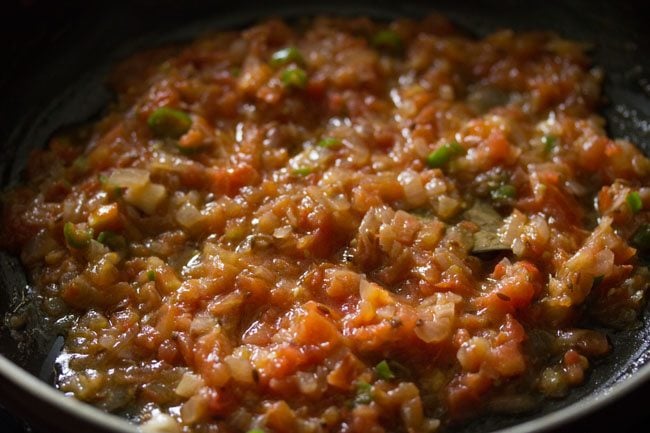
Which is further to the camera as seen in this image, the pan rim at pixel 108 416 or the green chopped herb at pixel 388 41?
the green chopped herb at pixel 388 41

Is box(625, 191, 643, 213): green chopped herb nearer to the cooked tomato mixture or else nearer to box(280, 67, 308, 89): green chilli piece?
the cooked tomato mixture

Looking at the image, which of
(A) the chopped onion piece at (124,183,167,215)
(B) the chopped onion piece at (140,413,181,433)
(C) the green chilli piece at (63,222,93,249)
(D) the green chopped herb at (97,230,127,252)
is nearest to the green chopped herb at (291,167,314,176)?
(A) the chopped onion piece at (124,183,167,215)

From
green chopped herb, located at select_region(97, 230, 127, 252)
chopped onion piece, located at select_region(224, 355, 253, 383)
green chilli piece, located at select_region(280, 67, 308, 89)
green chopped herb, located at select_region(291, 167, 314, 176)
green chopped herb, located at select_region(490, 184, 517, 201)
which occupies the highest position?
green chilli piece, located at select_region(280, 67, 308, 89)

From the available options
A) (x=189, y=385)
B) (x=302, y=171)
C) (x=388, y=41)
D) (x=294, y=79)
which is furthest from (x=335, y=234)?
(x=388, y=41)

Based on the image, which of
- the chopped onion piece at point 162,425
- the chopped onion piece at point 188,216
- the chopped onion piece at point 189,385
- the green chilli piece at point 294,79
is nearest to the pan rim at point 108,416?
the chopped onion piece at point 162,425

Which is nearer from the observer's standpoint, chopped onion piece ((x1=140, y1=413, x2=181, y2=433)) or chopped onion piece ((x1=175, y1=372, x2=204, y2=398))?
chopped onion piece ((x1=140, y1=413, x2=181, y2=433))

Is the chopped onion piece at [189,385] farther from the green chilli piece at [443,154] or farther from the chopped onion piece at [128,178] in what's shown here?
the green chilli piece at [443,154]
